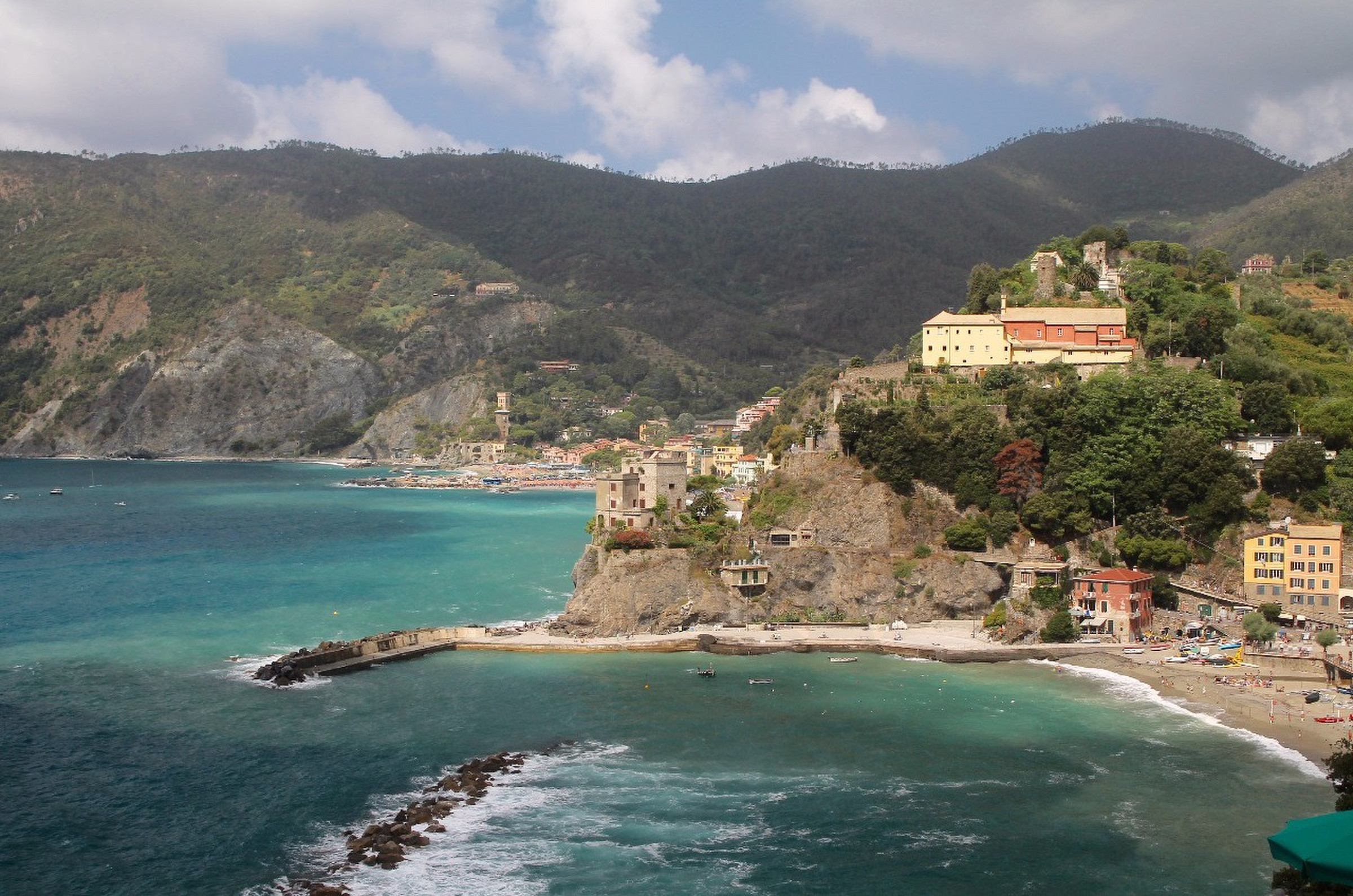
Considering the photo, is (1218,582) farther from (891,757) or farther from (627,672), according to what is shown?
(627,672)

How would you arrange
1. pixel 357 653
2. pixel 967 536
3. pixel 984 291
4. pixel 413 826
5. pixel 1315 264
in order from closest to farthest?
pixel 413 826
pixel 357 653
pixel 967 536
pixel 984 291
pixel 1315 264

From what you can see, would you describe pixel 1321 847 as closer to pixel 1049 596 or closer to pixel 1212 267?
pixel 1049 596

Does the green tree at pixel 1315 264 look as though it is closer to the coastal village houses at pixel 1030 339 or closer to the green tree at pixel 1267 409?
the coastal village houses at pixel 1030 339

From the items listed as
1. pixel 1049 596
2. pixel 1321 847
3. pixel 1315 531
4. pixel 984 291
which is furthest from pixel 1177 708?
pixel 984 291

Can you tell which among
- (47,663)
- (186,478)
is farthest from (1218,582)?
(186,478)

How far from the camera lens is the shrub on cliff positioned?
51.8m

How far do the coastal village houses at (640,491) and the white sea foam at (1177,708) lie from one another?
62.5 feet

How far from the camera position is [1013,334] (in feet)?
200

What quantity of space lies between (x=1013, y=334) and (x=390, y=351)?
151 meters

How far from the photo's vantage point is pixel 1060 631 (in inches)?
1812

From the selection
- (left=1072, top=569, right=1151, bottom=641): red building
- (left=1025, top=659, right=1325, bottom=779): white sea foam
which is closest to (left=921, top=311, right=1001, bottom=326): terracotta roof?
(left=1072, top=569, right=1151, bottom=641): red building

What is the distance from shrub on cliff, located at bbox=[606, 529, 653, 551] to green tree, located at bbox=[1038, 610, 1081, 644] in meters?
16.5

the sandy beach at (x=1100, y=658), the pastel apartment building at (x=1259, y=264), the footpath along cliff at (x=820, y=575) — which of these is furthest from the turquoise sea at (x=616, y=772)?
the pastel apartment building at (x=1259, y=264)

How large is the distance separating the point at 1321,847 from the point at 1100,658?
29.5 meters
